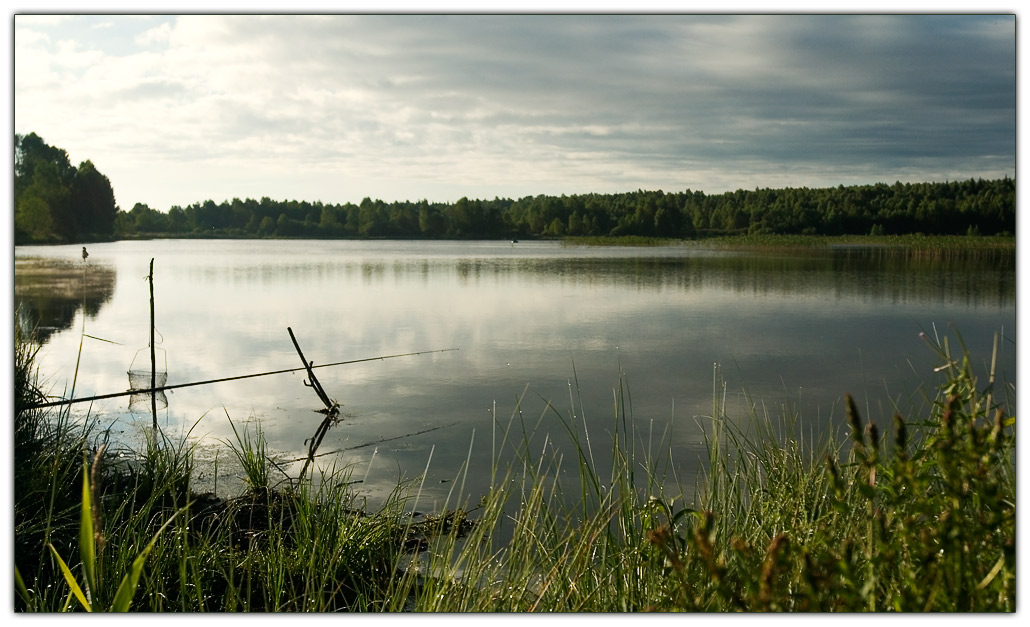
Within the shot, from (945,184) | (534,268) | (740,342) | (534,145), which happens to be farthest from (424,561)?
(534,268)

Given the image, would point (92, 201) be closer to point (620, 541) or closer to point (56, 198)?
point (56, 198)

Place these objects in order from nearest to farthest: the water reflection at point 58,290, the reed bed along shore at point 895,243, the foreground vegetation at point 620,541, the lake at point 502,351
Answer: the foreground vegetation at point 620,541 → the reed bed along shore at point 895,243 → the lake at point 502,351 → the water reflection at point 58,290

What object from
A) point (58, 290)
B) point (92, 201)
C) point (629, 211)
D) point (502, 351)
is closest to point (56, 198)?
point (92, 201)

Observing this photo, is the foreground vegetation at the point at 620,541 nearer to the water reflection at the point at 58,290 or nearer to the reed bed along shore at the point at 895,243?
the reed bed along shore at the point at 895,243

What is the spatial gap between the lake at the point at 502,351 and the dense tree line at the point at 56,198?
33 cm

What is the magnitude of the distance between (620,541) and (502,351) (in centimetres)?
537

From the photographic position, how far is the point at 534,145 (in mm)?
4383

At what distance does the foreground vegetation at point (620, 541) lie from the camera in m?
1.44

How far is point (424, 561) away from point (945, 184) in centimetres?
306

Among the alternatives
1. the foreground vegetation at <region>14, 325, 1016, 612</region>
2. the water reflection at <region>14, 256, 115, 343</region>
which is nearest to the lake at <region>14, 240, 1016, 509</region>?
the water reflection at <region>14, 256, 115, 343</region>

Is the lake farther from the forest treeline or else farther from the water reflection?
the forest treeline

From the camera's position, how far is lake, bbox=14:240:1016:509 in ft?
17.0

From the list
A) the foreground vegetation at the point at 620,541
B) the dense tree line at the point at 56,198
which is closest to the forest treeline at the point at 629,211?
the dense tree line at the point at 56,198

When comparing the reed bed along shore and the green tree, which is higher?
the green tree
